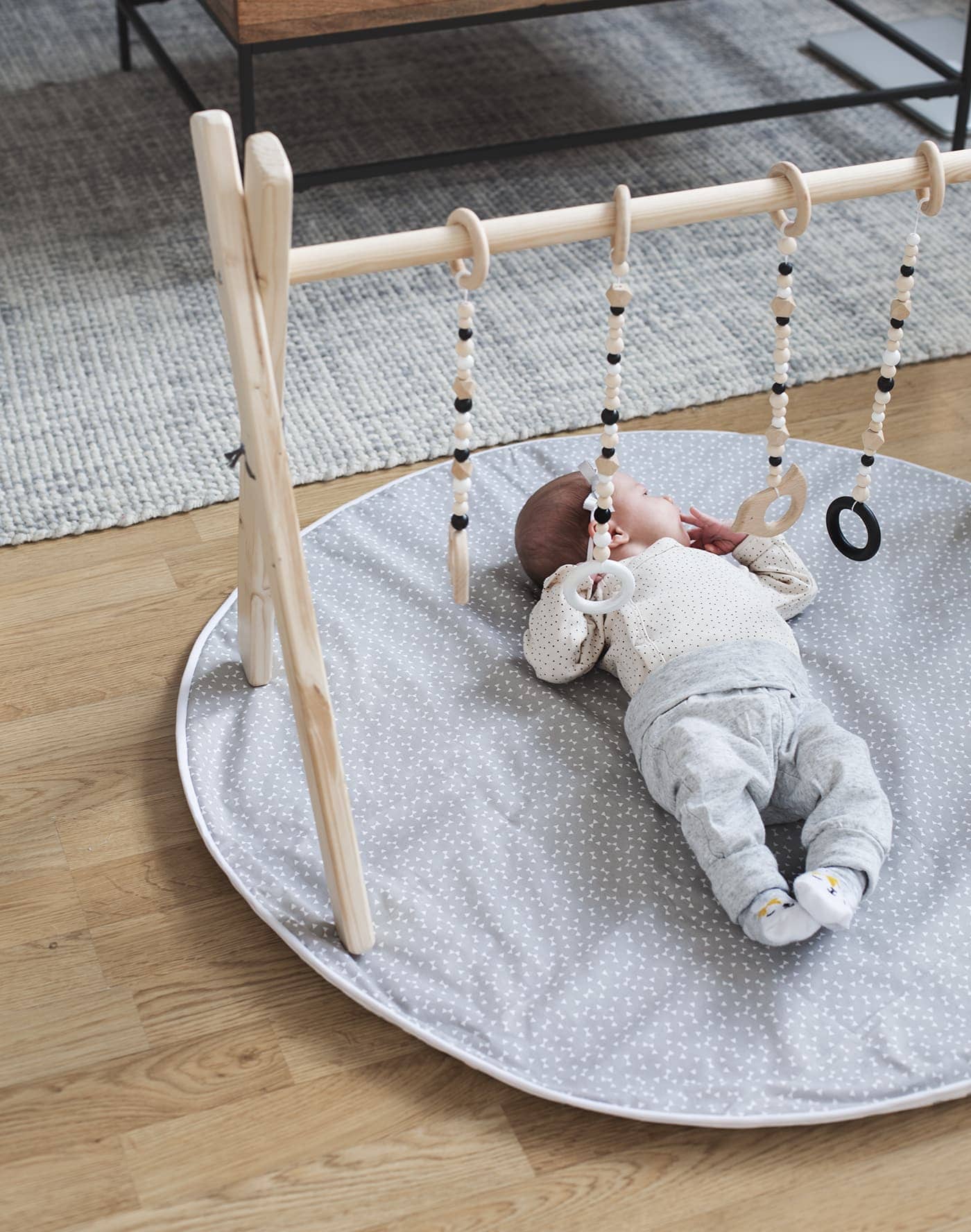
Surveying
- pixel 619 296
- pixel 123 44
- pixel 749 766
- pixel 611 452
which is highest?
pixel 619 296

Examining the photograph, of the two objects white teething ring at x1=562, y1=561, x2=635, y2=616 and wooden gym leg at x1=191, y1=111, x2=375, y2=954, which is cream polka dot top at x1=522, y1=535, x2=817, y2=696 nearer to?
white teething ring at x1=562, y1=561, x2=635, y2=616

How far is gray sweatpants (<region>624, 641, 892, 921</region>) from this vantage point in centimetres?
118

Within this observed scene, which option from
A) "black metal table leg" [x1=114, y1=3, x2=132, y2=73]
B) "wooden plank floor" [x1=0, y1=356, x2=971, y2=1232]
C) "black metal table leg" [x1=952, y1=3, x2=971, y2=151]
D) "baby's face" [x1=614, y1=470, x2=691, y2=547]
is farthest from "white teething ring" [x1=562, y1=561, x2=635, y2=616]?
"black metal table leg" [x1=114, y1=3, x2=132, y2=73]

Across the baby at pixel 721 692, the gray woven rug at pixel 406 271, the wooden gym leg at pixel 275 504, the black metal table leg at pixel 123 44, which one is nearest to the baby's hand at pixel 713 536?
the baby at pixel 721 692

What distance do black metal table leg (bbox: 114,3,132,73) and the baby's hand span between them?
1728 mm

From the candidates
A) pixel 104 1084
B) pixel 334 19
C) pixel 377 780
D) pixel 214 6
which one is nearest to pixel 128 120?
pixel 214 6

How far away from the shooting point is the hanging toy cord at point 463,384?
1.03m

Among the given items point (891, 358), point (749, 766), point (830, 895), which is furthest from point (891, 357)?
point (830, 895)

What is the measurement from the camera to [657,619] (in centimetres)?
138

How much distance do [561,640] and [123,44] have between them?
1833mm

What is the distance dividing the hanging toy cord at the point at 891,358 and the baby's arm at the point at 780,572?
10 cm

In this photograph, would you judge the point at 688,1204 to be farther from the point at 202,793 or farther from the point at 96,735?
the point at 96,735

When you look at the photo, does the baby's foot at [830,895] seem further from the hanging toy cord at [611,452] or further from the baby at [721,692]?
the hanging toy cord at [611,452]

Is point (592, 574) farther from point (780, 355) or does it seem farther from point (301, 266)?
point (301, 266)
